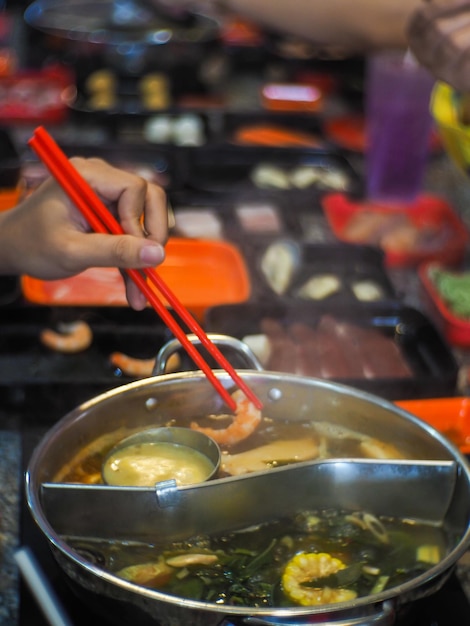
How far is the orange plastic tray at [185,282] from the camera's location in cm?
263

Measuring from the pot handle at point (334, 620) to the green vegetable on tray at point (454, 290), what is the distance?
152cm

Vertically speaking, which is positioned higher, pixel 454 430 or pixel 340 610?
pixel 340 610

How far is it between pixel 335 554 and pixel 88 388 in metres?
0.78

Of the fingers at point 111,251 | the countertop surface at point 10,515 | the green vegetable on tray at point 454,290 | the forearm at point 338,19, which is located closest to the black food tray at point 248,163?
the forearm at point 338,19

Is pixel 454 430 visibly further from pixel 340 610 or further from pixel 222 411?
pixel 340 610

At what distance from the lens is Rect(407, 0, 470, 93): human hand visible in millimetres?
1862

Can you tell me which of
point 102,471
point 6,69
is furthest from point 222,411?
point 6,69

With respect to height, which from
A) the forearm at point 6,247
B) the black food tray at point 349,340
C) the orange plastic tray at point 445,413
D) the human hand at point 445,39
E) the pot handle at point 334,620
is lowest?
the black food tray at point 349,340

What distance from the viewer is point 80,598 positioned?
1363 mm

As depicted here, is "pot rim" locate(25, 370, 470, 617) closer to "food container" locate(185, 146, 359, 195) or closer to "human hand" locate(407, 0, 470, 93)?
"human hand" locate(407, 0, 470, 93)

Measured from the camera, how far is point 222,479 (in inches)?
57.6

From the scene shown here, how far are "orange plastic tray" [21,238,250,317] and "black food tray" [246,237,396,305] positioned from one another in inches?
2.7

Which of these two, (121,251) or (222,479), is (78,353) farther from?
(222,479)

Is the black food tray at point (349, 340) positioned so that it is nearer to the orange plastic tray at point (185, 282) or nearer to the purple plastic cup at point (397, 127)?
the orange plastic tray at point (185, 282)
